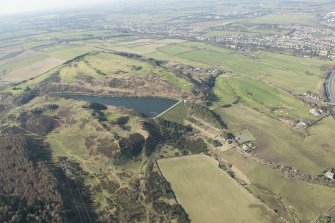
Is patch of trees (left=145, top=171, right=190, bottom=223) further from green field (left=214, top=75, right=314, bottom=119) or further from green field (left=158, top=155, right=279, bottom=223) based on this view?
green field (left=214, top=75, right=314, bottom=119)

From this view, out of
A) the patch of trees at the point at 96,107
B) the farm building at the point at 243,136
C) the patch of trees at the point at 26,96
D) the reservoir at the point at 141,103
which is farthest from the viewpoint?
the patch of trees at the point at 26,96

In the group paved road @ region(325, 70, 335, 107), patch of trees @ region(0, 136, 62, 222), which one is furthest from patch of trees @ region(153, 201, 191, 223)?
paved road @ region(325, 70, 335, 107)

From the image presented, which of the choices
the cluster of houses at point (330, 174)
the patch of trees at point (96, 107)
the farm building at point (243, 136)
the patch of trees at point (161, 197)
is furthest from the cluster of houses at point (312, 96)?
the patch of trees at point (161, 197)

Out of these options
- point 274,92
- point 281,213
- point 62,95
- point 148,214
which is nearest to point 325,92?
point 274,92

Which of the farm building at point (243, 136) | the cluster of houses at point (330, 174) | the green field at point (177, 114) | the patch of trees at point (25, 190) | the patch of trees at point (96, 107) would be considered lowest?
the cluster of houses at point (330, 174)

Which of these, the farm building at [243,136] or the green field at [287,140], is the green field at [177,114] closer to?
the green field at [287,140]

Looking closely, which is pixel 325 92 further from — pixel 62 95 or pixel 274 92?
pixel 62 95

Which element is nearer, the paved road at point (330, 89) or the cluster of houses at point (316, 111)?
the cluster of houses at point (316, 111)

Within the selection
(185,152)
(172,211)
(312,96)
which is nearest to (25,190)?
(172,211)
